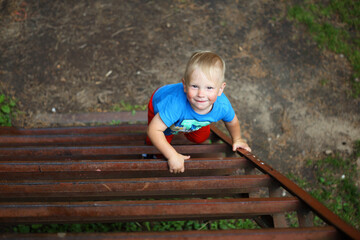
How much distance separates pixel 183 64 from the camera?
377 centimetres

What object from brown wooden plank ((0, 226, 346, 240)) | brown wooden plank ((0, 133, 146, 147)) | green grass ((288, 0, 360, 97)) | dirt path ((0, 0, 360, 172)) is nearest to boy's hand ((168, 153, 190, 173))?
brown wooden plank ((0, 226, 346, 240))

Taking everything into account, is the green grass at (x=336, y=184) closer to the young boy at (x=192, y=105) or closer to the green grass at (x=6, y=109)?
the young boy at (x=192, y=105)

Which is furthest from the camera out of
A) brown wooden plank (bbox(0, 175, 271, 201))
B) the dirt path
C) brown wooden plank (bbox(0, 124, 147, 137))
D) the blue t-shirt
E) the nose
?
the dirt path

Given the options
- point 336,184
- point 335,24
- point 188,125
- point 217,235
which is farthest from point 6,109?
point 335,24

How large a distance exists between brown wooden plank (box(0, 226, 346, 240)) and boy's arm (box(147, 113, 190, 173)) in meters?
0.67

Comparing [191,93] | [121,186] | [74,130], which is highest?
[191,93]

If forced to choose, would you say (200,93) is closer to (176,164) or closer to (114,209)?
(176,164)

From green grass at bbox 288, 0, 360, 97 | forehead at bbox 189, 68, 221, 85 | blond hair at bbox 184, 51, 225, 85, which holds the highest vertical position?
green grass at bbox 288, 0, 360, 97

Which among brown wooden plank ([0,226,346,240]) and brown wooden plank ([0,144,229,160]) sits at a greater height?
brown wooden plank ([0,144,229,160])

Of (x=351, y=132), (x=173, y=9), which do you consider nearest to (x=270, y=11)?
(x=173, y=9)

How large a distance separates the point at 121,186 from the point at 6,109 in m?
2.80

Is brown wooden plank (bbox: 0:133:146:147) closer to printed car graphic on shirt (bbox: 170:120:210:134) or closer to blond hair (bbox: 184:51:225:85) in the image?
printed car graphic on shirt (bbox: 170:120:210:134)

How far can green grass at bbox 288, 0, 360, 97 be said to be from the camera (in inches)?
156

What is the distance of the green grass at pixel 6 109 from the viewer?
11.2ft
